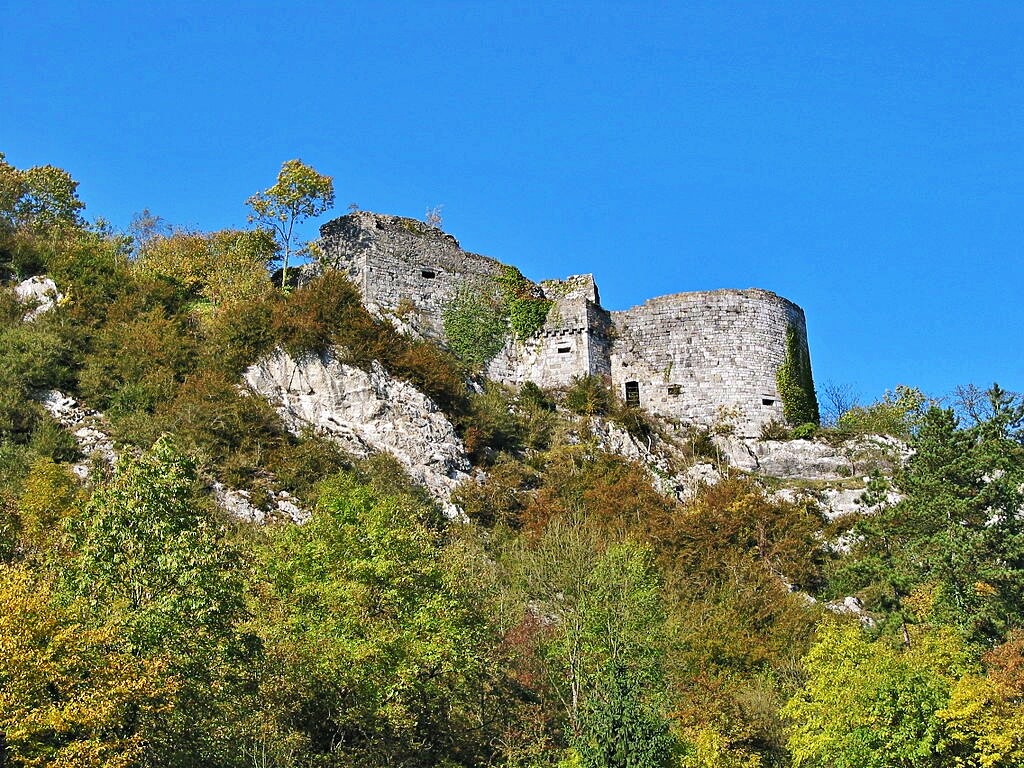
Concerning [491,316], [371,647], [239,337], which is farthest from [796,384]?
[371,647]

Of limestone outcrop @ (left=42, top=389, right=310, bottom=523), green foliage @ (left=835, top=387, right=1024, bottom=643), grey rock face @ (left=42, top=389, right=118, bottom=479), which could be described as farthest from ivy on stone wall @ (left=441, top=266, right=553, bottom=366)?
green foliage @ (left=835, top=387, right=1024, bottom=643)

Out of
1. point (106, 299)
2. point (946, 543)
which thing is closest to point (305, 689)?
point (946, 543)

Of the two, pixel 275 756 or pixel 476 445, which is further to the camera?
pixel 476 445

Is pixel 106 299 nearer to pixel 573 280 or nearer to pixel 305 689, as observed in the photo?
pixel 573 280

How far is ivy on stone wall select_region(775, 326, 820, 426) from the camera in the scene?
41719 millimetres

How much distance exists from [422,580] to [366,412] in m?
14.4

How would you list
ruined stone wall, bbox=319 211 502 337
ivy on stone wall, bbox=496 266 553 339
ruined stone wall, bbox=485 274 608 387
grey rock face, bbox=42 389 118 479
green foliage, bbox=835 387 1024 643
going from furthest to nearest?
ivy on stone wall, bbox=496 266 553 339 → ruined stone wall, bbox=485 274 608 387 → ruined stone wall, bbox=319 211 502 337 → grey rock face, bbox=42 389 118 479 → green foliage, bbox=835 387 1024 643

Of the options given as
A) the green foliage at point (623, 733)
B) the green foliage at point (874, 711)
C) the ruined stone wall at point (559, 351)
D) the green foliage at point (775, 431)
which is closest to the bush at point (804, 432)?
the green foliage at point (775, 431)

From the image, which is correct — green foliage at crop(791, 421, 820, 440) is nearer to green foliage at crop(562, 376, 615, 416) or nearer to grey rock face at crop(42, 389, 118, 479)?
green foliage at crop(562, 376, 615, 416)

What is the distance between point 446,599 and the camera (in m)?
21.5

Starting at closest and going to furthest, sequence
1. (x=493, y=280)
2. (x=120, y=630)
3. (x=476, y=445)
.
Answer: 1. (x=120, y=630)
2. (x=476, y=445)
3. (x=493, y=280)

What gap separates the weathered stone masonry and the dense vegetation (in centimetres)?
196

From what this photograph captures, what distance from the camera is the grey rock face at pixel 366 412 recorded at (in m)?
34.8

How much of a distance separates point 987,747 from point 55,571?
15949 mm
